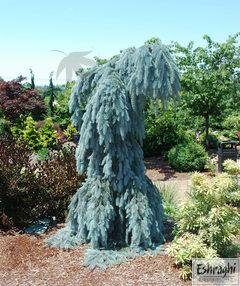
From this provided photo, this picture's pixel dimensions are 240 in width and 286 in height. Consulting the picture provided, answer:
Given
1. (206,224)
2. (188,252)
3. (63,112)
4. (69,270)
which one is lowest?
(69,270)

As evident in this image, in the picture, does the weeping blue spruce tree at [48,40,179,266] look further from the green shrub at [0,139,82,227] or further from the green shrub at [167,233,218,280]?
the green shrub at [0,139,82,227]

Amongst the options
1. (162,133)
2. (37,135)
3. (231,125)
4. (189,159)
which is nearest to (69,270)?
(189,159)

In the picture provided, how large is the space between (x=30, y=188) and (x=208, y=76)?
11.1m

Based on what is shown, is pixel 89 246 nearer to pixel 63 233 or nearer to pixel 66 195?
pixel 63 233

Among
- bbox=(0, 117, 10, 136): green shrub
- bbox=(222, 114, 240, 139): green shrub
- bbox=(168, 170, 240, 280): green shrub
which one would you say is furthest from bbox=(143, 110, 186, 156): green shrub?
bbox=(168, 170, 240, 280): green shrub

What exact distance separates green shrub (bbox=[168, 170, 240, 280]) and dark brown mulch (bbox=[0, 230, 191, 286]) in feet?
1.29

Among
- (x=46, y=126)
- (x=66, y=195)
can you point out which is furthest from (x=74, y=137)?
(x=66, y=195)

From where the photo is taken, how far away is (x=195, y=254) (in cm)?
695

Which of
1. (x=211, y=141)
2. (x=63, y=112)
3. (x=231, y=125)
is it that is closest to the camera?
(x=211, y=141)

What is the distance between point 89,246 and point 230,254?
2.52 metres

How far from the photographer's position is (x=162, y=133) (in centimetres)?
1831

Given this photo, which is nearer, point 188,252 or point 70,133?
point 188,252

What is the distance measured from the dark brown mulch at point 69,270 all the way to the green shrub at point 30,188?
1211 millimetres

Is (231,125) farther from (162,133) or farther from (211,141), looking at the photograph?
(162,133)
